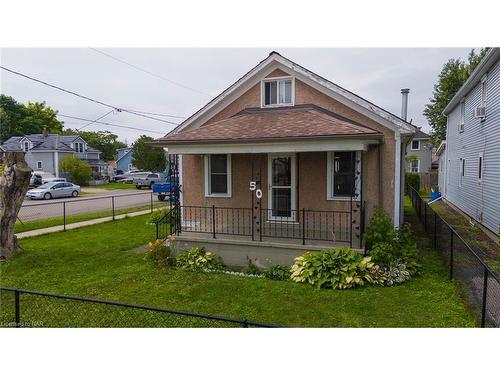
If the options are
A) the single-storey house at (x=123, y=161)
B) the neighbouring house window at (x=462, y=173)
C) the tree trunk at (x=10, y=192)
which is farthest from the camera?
the single-storey house at (x=123, y=161)

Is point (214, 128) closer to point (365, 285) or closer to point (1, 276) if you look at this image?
point (365, 285)

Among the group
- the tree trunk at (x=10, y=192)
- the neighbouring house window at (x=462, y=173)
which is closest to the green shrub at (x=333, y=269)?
the tree trunk at (x=10, y=192)

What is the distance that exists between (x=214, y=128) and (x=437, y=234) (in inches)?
253

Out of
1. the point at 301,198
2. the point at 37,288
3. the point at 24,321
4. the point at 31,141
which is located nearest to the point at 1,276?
the point at 37,288

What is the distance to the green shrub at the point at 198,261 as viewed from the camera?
822cm

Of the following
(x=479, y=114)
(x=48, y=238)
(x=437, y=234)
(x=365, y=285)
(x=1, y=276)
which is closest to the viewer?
(x=365, y=285)

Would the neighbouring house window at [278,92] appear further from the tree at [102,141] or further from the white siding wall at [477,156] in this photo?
the tree at [102,141]

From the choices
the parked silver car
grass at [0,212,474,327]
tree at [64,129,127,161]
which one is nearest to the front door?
grass at [0,212,474,327]

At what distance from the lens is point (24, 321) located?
217 inches

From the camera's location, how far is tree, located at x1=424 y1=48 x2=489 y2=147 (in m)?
37.2

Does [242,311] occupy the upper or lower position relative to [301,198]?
lower

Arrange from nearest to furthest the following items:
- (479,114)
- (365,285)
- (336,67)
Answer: (365,285), (479,114), (336,67)

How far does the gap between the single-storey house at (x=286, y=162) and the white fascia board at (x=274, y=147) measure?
0.07 ft

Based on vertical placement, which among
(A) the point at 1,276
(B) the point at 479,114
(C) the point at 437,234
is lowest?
(A) the point at 1,276
